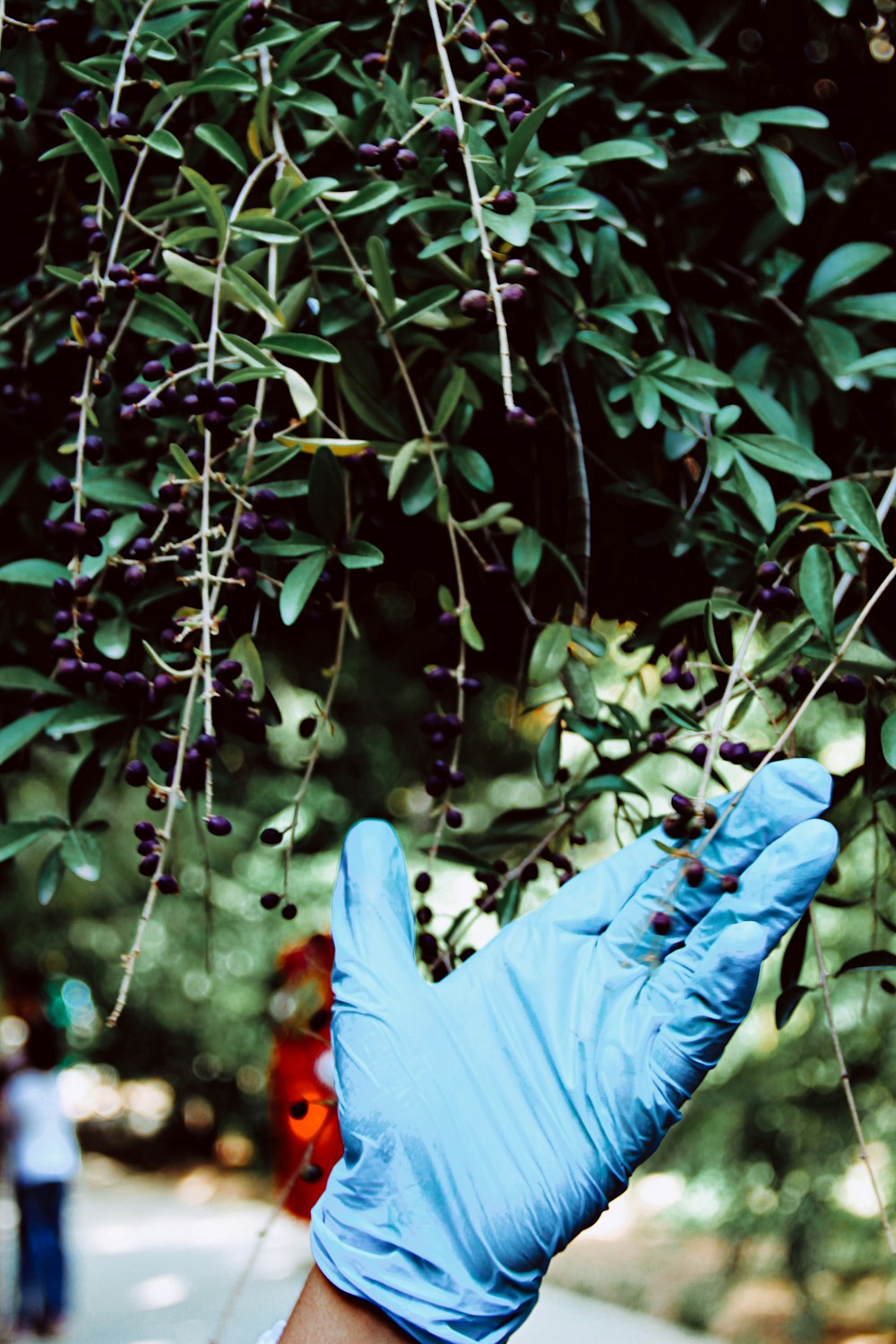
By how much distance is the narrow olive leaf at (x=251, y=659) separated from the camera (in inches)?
35.2

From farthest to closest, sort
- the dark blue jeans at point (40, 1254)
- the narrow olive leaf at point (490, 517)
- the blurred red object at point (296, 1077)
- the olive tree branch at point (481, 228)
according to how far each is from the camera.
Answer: the dark blue jeans at point (40, 1254), the blurred red object at point (296, 1077), the narrow olive leaf at point (490, 517), the olive tree branch at point (481, 228)

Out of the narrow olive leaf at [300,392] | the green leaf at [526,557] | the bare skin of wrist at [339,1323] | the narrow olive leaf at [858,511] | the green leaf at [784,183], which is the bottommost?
the bare skin of wrist at [339,1323]

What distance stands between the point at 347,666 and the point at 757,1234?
9.68 feet

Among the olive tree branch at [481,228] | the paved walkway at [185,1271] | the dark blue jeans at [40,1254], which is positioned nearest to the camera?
the olive tree branch at [481,228]

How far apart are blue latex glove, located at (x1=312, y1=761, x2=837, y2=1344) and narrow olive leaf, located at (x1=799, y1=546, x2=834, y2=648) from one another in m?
0.11

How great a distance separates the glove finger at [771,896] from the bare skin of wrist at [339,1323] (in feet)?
1.13

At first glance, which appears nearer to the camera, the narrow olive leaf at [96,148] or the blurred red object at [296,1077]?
the narrow olive leaf at [96,148]

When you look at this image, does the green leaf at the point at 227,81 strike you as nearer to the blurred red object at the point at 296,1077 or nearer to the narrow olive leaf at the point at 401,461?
the narrow olive leaf at the point at 401,461

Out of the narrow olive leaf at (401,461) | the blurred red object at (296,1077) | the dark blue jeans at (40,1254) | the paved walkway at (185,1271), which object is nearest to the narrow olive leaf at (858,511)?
the narrow olive leaf at (401,461)

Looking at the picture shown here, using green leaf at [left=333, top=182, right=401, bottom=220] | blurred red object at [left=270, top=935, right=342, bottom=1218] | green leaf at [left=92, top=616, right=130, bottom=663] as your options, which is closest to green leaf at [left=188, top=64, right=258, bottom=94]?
green leaf at [left=333, top=182, right=401, bottom=220]

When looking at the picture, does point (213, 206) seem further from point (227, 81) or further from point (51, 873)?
point (51, 873)

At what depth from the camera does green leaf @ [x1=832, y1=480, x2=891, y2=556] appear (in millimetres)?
816

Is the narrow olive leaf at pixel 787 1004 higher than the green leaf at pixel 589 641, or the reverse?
the green leaf at pixel 589 641

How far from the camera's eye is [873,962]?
2.93ft
